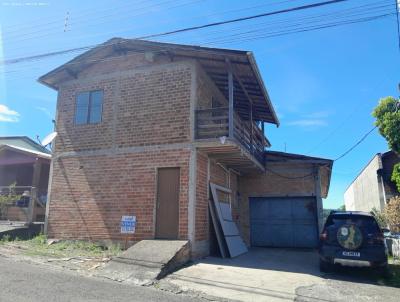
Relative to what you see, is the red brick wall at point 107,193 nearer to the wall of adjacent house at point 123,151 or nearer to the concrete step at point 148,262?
the wall of adjacent house at point 123,151

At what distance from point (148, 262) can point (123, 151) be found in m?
4.70

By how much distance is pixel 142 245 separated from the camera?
9.91 meters

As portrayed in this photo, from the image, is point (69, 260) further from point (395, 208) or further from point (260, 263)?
point (395, 208)

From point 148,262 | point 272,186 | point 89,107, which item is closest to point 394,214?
point 272,186

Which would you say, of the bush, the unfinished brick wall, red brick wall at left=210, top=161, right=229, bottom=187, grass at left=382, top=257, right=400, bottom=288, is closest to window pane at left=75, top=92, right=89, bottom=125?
red brick wall at left=210, top=161, right=229, bottom=187

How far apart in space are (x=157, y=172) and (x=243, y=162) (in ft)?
12.8

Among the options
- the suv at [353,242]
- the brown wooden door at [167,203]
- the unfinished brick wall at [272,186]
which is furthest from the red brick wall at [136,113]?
the unfinished brick wall at [272,186]

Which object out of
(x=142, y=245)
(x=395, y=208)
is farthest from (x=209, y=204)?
(x=395, y=208)

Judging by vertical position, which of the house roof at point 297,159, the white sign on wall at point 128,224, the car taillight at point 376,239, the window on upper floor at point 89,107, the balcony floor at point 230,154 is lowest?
the car taillight at point 376,239

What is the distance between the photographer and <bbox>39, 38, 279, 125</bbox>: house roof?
10.9 meters

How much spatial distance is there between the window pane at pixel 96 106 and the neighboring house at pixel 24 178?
405 cm

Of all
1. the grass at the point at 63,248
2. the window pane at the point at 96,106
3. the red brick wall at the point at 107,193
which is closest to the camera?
the grass at the point at 63,248

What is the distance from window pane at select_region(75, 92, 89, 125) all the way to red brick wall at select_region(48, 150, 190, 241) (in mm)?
1522

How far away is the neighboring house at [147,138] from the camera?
11.0 metres
